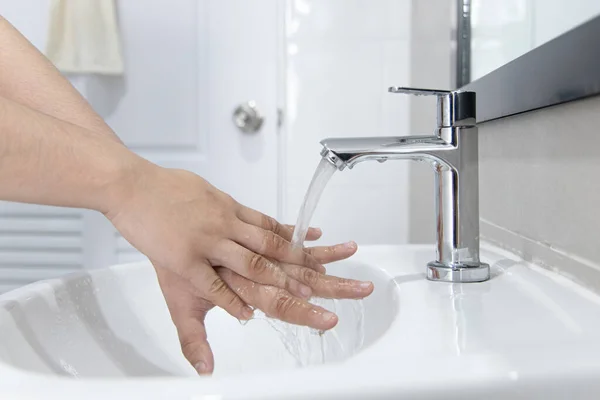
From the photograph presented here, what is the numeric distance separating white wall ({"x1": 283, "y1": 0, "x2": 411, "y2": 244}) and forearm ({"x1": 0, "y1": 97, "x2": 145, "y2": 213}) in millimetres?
795

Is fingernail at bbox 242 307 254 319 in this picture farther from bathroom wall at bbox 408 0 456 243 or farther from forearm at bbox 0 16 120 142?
bathroom wall at bbox 408 0 456 243

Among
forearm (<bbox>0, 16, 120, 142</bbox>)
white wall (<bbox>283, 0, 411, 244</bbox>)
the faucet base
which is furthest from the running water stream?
white wall (<bbox>283, 0, 411, 244</bbox>)

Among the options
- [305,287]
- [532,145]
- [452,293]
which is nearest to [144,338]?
[305,287]

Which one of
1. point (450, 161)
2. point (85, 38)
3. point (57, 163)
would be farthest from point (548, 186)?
point (85, 38)

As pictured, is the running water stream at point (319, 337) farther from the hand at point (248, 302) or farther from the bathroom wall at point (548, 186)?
the bathroom wall at point (548, 186)

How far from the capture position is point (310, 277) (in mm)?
560

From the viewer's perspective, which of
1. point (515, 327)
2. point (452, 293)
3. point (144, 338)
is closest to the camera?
point (515, 327)

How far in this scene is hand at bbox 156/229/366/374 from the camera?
483mm

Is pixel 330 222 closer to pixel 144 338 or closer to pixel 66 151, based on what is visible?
pixel 144 338

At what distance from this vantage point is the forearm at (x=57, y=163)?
41 cm

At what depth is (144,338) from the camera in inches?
25.7

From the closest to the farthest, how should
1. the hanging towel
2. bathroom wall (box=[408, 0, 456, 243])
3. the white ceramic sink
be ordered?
1. the white ceramic sink
2. bathroom wall (box=[408, 0, 456, 243])
3. the hanging towel

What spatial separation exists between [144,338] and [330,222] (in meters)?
0.66

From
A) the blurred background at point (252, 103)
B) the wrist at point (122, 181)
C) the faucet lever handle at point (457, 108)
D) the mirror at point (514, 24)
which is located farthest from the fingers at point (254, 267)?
the blurred background at point (252, 103)
